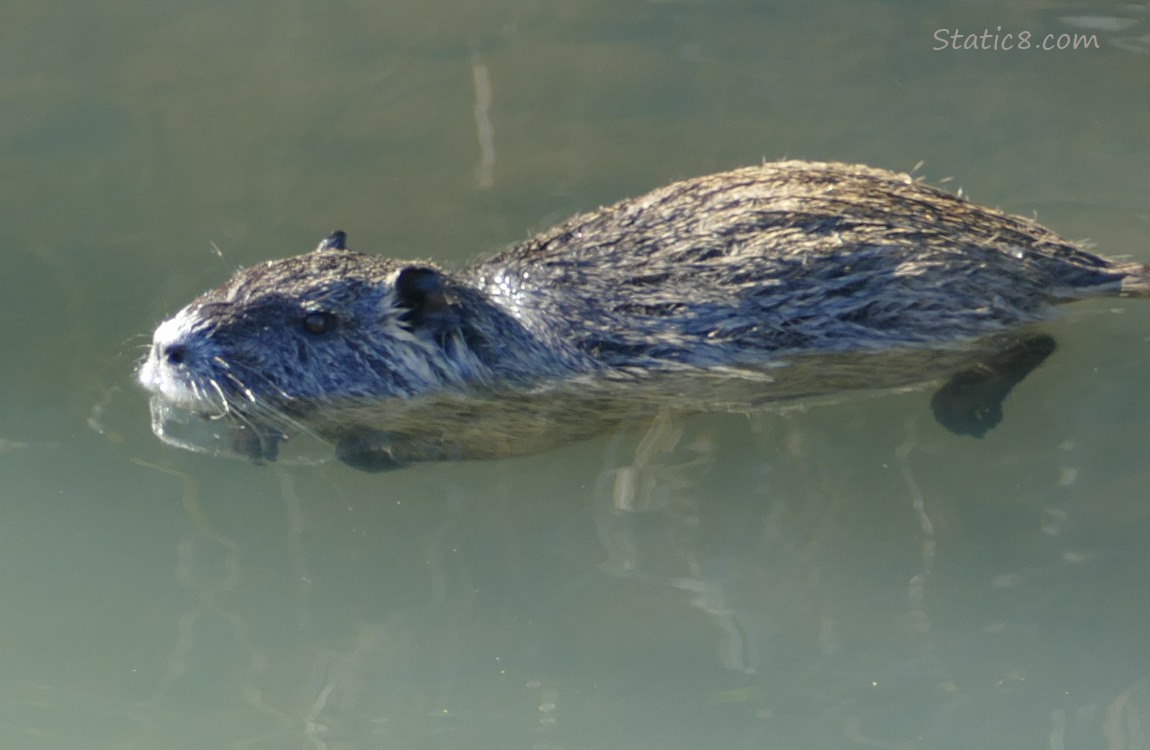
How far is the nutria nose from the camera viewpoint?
154 inches

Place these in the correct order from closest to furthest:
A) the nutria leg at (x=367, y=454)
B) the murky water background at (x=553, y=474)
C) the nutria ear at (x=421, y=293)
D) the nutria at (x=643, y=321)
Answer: the murky water background at (x=553, y=474)
the nutria at (x=643, y=321)
the nutria ear at (x=421, y=293)
the nutria leg at (x=367, y=454)

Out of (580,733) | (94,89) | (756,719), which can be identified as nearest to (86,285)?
(94,89)

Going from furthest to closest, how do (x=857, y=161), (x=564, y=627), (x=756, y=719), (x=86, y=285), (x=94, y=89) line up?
(x=94, y=89) → (x=857, y=161) → (x=86, y=285) → (x=564, y=627) → (x=756, y=719)

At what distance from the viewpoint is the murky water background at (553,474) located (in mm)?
3514

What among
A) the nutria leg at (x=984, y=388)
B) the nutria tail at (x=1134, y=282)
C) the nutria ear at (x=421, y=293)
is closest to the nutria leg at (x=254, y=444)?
the nutria ear at (x=421, y=293)

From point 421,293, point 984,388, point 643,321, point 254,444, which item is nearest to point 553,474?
point 643,321

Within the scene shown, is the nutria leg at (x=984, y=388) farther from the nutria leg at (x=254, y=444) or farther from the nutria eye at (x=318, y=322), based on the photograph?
the nutria leg at (x=254, y=444)

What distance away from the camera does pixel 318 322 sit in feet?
13.3

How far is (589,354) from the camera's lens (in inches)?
158

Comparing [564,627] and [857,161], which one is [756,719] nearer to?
[564,627]

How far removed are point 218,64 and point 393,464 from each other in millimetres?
2696

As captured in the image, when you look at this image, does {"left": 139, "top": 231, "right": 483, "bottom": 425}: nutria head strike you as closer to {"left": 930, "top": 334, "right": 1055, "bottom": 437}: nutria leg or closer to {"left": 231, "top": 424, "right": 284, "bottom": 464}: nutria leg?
{"left": 231, "top": 424, "right": 284, "bottom": 464}: nutria leg

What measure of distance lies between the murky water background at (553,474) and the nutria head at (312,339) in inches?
12.3

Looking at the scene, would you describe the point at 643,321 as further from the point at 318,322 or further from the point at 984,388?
the point at 984,388
